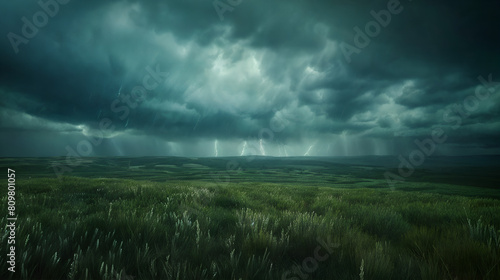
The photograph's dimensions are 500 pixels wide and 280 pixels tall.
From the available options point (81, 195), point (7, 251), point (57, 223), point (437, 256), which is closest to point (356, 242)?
point (437, 256)

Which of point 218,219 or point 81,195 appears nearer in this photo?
Answer: point 218,219

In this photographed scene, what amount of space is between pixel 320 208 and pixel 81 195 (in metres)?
7.38

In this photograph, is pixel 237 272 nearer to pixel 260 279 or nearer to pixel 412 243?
pixel 260 279

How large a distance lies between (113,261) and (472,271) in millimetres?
3283

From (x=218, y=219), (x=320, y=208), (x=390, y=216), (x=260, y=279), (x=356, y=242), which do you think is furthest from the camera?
(x=320, y=208)

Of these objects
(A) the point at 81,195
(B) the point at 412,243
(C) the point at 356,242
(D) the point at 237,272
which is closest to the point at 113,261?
(D) the point at 237,272

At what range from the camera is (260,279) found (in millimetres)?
2004

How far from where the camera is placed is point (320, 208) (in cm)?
609

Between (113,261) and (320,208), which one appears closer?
(113,261)

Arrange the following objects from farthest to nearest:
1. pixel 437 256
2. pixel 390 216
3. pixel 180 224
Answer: pixel 390 216 < pixel 180 224 < pixel 437 256

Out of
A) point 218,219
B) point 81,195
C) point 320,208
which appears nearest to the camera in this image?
point 218,219

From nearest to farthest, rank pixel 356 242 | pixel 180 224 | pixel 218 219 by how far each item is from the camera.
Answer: pixel 356 242, pixel 180 224, pixel 218 219

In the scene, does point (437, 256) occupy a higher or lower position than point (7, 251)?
lower

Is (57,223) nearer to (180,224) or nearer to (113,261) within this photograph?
(180,224)
